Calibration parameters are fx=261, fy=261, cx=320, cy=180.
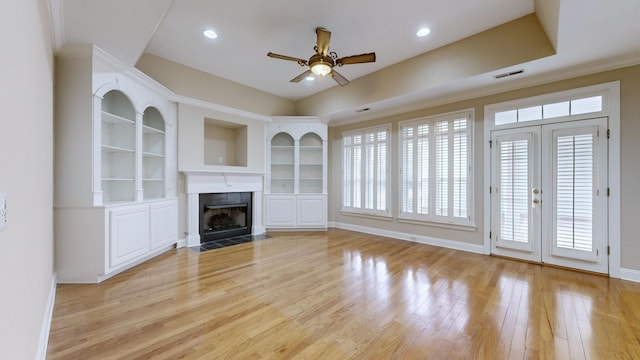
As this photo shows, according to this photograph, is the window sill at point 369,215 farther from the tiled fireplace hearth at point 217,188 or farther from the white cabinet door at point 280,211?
the tiled fireplace hearth at point 217,188

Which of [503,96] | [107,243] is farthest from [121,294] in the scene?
[503,96]

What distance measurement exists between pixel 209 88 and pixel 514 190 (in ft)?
18.5

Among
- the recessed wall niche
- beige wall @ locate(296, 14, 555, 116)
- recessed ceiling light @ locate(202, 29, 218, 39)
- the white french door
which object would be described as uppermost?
recessed ceiling light @ locate(202, 29, 218, 39)

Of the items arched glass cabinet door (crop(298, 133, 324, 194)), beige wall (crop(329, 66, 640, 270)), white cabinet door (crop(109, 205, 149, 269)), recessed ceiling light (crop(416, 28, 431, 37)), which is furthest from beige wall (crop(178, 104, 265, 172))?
recessed ceiling light (crop(416, 28, 431, 37))

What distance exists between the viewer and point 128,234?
3480 mm

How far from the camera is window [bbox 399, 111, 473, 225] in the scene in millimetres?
4617

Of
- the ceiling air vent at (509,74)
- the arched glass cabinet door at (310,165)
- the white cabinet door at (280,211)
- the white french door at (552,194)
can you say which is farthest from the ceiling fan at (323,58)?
the white cabinet door at (280,211)

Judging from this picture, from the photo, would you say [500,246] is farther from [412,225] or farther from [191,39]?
[191,39]

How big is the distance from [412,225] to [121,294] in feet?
15.5

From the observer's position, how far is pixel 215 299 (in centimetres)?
266

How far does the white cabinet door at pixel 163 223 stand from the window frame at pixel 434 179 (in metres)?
4.29

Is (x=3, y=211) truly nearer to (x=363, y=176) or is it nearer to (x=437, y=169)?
(x=437, y=169)

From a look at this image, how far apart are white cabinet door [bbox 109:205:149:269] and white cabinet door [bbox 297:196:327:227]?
3.13 m

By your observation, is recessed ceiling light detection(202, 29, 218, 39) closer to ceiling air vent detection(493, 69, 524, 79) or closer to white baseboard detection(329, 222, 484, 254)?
ceiling air vent detection(493, 69, 524, 79)
